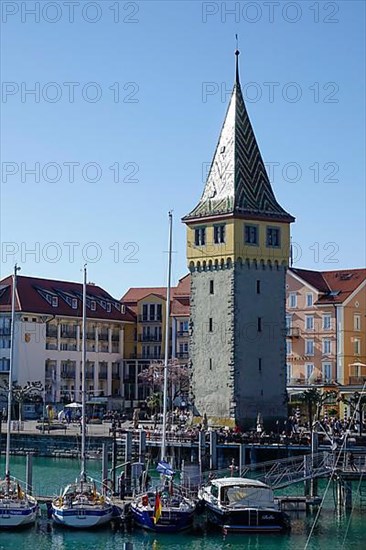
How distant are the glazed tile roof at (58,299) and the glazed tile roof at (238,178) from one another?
97.3ft

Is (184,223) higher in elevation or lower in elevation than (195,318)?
higher

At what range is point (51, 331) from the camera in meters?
102

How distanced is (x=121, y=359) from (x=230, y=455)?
→ 4463cm

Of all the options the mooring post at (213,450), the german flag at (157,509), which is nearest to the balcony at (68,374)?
the mooring post at (213,450)

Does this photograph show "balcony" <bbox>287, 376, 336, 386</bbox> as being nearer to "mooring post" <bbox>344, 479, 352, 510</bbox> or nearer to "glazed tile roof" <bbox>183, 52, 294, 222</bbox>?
"glazed tile roof" <bbox>183, 52, 294, 222</bbox>

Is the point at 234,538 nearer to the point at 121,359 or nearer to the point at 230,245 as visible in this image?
the point at 230,245

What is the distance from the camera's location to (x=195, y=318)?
243 feet

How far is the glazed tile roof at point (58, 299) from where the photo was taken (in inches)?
3969

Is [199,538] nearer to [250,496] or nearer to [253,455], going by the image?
[250,496]

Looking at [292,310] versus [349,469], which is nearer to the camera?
[349,469]

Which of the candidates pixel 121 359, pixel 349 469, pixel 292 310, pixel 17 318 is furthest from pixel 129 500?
pixel 121 359

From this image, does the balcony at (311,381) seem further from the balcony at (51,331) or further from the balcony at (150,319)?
the balcony at (51,331)

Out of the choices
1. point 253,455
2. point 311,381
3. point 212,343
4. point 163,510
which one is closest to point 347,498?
point 163,510

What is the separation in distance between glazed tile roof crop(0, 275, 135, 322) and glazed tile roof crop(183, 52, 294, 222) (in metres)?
29.6
